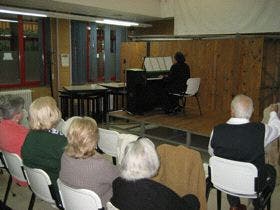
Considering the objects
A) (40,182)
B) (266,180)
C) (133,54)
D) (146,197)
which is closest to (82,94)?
(133,54)

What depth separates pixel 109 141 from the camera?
3.29 m

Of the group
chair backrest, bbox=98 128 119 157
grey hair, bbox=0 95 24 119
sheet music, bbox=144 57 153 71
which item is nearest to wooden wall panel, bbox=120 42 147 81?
sheet music, bbox=144 57 153 71

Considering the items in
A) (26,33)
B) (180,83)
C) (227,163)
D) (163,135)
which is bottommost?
→ (163,135)

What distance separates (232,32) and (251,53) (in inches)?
35.0

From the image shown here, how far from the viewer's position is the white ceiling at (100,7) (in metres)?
6.37

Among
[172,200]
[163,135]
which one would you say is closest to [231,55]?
[163,135]

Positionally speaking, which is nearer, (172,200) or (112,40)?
(172,200)

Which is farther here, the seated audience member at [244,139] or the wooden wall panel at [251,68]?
the wooden wall panel at [251,68]

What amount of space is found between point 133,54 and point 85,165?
21.9ft

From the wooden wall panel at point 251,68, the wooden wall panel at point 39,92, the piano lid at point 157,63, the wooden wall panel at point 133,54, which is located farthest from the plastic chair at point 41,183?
the wooden wall panel at point 133,54

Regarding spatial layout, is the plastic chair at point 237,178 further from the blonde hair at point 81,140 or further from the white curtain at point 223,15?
the white curtain at point 223,15

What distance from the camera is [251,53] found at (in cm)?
613

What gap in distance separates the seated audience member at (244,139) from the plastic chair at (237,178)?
10 cm

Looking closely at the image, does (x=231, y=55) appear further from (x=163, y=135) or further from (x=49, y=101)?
(x=49, y=101)
